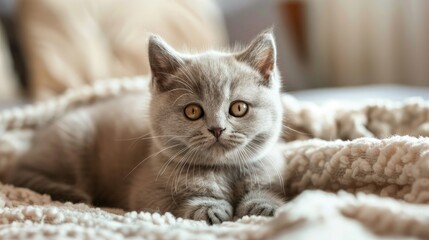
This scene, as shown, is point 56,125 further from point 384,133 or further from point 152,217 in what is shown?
point 384,133

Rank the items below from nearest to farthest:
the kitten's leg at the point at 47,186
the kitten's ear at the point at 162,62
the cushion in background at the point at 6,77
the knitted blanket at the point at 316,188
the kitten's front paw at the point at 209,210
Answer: the knitted blanket at the point at 316,188 → the kitten's front paw at the point at 209,210 → the kitten's ear at the point at 162,62 → the kitten's leg at the point at 47,186 → the cushion in background at the point at 6,77

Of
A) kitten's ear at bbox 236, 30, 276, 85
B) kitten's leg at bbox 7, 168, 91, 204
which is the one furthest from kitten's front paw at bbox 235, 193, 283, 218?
kitten's leg at bbox 7, 168, 91, 204

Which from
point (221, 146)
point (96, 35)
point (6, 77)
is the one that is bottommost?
point (221, 146)

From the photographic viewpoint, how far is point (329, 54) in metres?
3.09

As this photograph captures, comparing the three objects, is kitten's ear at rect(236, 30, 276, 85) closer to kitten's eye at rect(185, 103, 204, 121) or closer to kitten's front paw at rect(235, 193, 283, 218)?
kitten's eye at rect(185, 103, 204, 121)

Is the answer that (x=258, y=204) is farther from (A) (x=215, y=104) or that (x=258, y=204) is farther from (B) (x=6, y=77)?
(B) (x=6, y=77)

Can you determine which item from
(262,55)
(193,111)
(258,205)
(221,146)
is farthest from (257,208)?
(262,55)

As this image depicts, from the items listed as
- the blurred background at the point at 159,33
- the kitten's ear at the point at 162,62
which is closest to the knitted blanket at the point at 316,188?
the kitten's ear at the point at 162,62

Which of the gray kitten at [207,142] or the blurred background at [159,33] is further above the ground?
the blurred background at [159,33]

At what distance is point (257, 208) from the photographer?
1.04m

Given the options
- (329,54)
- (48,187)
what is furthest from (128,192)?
(329,54)

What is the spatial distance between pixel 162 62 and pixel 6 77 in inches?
46.1

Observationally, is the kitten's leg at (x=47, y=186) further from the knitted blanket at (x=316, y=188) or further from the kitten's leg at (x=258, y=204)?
the kitten's leg at (x=258, y=204)

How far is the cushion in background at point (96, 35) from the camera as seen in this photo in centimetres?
213
